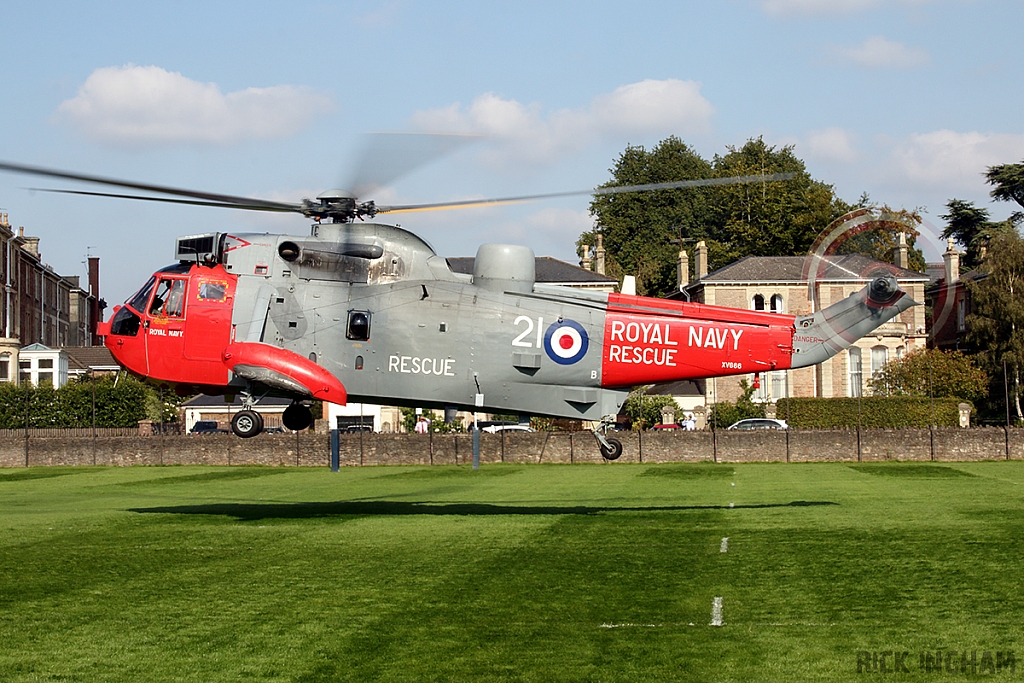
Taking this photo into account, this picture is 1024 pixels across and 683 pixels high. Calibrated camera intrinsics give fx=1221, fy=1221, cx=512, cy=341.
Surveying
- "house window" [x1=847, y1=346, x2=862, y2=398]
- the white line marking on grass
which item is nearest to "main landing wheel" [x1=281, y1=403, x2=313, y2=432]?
the white line marking on grass

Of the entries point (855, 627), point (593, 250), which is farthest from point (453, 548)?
point (593, 250)

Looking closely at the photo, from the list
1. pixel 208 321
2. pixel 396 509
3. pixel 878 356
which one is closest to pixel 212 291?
pixel 208 321

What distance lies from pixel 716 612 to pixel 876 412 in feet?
209

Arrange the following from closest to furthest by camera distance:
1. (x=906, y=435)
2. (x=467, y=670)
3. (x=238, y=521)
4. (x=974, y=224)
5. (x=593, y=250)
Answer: (x=467, y=670) → (x=238, y=521) → (x=906, y=435) → (x=974, y=224) → (x=593, y=250)

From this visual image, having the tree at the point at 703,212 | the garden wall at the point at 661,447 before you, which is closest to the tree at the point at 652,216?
the tree at the point at 703,212

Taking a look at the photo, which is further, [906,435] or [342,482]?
[906,435]

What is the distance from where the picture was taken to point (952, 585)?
18.5m

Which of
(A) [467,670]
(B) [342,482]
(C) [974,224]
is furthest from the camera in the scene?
(C) [974,224]

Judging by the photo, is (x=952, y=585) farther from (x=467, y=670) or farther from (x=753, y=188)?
(x=753, y=188)

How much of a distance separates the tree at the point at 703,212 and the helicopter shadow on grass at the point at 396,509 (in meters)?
87.7

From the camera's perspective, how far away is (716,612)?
16.6m

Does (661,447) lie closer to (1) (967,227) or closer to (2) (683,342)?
(2) (683,342)

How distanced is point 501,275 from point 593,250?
3898 inches

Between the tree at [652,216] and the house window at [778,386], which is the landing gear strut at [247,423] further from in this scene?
the tree at [652,216]
